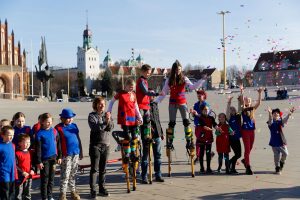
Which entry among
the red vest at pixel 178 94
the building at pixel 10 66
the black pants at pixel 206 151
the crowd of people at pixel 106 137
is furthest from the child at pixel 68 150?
the building at pixel 10 66

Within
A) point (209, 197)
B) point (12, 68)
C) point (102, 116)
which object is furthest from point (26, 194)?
point (12, 68)

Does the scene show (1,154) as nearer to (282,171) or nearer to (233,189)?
(233,189)

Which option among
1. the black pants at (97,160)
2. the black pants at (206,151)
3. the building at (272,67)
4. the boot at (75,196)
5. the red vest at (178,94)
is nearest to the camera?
the boot at (75,196)

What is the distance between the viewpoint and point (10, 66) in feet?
208

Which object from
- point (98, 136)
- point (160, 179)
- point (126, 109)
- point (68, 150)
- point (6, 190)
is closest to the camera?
point (6, 190)

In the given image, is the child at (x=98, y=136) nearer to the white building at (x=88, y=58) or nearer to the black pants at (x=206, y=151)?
the black pants at (x=206, y=151)

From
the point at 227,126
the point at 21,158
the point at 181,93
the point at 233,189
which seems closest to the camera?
the point at 21,158

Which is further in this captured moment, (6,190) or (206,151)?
(206,151)

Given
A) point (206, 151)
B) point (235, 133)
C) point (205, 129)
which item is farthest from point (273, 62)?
point (206, 151)

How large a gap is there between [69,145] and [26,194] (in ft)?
3.35

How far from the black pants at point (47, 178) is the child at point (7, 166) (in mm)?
684

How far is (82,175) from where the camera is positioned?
862 centimetres

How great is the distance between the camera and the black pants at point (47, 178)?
21.0 ft

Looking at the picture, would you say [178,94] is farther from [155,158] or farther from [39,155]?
[39,155]
